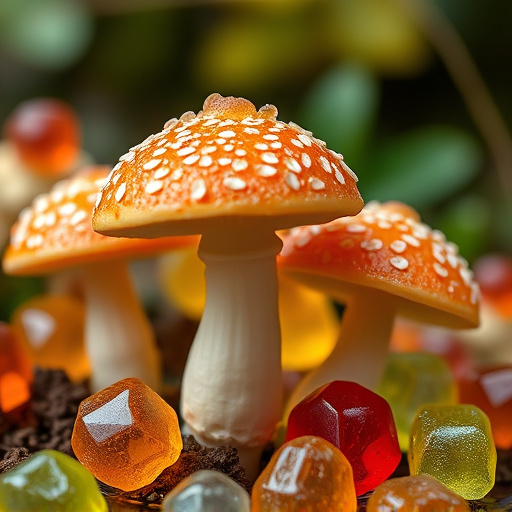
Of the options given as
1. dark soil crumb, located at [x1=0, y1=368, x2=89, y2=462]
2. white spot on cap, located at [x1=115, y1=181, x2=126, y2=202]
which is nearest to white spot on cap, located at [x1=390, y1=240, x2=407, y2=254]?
white spot on cap, located at [x1=115, y1=181, x2=126, y2=202]

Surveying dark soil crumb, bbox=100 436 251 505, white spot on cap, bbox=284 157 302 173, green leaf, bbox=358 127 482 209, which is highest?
white spot on cap, bbox=284 157 302 173

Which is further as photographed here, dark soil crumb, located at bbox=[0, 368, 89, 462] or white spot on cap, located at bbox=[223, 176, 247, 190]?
dark soil crumb, located at bbox=[0, 368, 89, 462]

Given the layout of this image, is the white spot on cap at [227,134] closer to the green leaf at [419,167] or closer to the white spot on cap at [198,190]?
the white spot on cap at [198,190]

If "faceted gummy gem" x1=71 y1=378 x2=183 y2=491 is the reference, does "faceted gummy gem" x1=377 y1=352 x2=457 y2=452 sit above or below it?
below

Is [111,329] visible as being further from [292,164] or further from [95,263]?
[292,164]

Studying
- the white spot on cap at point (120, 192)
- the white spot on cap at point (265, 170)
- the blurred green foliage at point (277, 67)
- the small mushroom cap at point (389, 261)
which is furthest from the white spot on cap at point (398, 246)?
the blurred green foliage at point (277, 67)

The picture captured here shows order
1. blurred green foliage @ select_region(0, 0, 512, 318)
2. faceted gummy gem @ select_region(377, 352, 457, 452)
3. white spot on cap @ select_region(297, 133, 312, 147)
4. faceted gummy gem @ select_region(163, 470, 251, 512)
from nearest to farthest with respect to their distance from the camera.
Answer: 1. faceted gummy gem @ select_region(163, 470, 251, 512)
2. white spot on cap @ select_region(297, 133, 312, 147)
3. faceted gummy gem @ select_region(377, 352, 457, 452)
4. blurred green foliage @ select_region(0, 0, 512, 318)

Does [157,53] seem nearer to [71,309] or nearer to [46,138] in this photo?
[46,138]

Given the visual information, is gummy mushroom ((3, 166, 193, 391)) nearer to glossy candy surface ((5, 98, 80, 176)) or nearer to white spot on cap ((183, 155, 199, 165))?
white spot on cap ((183, 155, 199, 165))

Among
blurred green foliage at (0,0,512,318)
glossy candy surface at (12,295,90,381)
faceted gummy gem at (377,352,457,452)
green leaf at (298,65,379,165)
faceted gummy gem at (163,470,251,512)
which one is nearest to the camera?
faceted gummy gem at (163,470,251,512)
